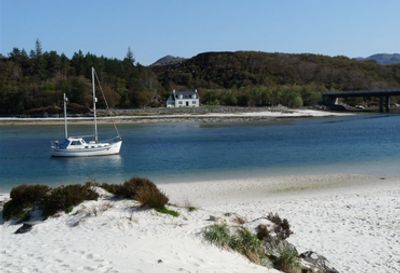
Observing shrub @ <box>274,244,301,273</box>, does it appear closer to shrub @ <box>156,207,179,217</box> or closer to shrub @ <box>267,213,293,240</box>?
shrub @ <box>267,213,293,240</box>

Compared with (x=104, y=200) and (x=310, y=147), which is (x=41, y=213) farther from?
(x=310, y=147)

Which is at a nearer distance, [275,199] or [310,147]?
[275,199]

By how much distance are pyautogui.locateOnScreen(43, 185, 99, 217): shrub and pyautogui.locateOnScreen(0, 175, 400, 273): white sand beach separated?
0.22 m

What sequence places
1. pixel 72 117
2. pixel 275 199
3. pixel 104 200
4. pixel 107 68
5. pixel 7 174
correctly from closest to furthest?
pixel 104 200, pixel 275 199, pixel 7 174, pixel 72 117, pixel 107 68

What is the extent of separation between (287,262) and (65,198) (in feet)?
18.9

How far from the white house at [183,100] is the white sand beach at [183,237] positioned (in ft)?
365

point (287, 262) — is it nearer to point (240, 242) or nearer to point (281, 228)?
point (240, 242)

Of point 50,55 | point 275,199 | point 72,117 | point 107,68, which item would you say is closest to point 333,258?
point 275,199

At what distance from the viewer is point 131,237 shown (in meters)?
11.4

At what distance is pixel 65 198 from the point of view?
13648 millimetres

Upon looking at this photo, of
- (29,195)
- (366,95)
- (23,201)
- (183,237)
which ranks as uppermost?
(366,95)

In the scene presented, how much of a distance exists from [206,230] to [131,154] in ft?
110

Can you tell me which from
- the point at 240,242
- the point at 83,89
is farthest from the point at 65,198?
the point at 83,89

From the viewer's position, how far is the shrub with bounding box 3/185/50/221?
46.2 feet
